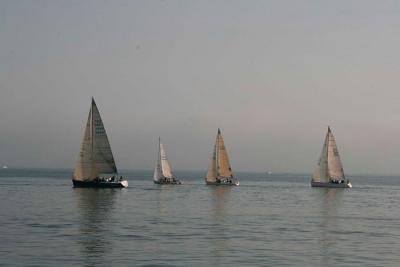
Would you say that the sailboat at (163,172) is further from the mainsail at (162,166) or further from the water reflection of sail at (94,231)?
the water reflection of sail at (94,231)

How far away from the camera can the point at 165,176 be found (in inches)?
5443

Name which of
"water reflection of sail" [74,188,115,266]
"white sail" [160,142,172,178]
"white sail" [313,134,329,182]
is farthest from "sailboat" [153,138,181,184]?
"water reflection of sail" [74,188,115,266]

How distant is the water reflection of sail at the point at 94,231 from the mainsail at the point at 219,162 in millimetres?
57700

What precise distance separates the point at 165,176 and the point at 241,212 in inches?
2953

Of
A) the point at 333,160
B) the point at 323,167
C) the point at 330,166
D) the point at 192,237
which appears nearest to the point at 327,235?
the point at 192,237

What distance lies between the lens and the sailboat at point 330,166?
126 meters

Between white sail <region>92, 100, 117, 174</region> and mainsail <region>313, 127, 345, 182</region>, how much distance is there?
4258 centimetres

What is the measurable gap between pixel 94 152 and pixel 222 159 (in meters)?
34.7

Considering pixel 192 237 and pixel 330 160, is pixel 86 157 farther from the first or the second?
pixel 192 237

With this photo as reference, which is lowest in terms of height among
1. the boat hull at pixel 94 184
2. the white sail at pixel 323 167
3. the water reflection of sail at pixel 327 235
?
the water reflection of sail at pixel 327 235

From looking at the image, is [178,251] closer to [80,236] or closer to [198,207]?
[80,236]

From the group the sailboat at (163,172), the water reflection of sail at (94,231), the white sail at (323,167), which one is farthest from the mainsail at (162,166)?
the water reflection of sail at (94,231)

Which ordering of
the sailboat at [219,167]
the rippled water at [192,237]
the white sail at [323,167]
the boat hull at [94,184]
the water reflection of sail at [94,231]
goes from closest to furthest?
the rippled water at [192,237]
the water reflection of sail at [94,231]
the boat hull at [94,184]
the white sail at [323,167]
the sailboat at [219,167]

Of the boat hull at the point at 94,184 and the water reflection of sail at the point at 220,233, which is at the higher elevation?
the boat hull at the point at 94,184
